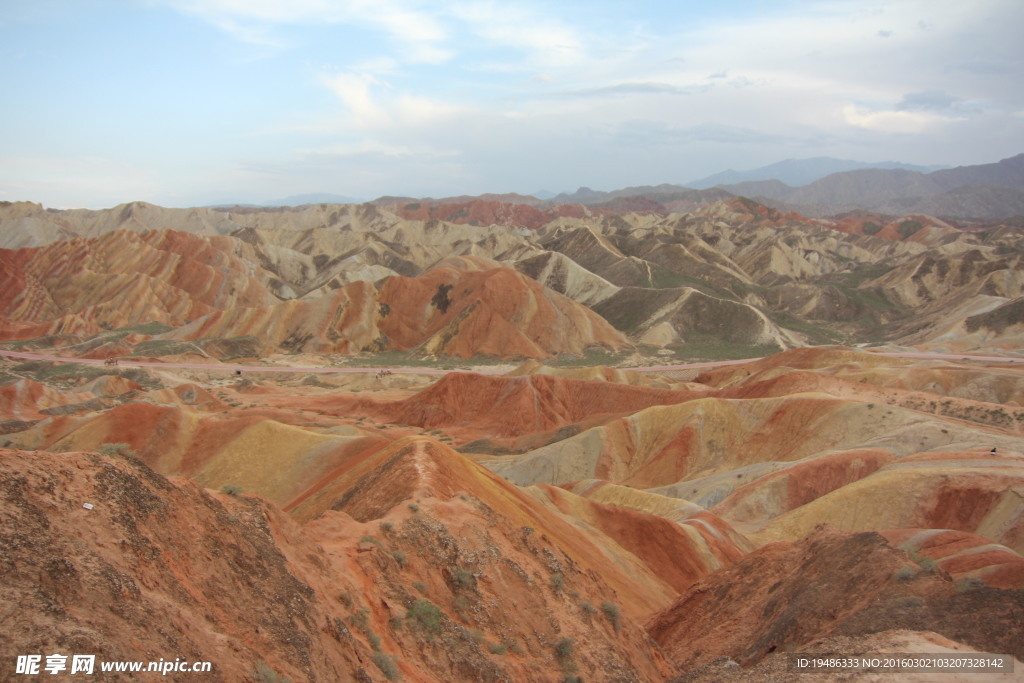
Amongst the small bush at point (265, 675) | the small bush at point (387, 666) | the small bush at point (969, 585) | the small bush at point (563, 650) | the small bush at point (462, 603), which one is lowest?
the small bush at point (563, 650)

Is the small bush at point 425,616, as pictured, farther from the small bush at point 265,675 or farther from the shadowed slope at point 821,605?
the shadowed slope at point 821,605

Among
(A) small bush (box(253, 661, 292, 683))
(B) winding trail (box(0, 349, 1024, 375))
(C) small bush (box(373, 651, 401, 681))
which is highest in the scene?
(A) small bush (box(253, 661, 292, 683))

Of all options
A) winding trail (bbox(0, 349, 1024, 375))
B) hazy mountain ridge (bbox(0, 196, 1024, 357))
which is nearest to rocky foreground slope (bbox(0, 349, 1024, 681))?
winding trail (bbox(0, 349, 1024, 375))

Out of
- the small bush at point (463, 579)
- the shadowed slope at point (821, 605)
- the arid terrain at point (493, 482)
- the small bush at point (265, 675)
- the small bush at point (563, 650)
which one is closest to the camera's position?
the small bush at point (265, 675)

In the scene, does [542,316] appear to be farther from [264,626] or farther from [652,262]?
[264,626]

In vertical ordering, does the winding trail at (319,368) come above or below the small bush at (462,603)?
below

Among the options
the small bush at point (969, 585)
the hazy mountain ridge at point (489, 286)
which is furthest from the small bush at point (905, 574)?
the hazy mountain ridge at point (489, 286)

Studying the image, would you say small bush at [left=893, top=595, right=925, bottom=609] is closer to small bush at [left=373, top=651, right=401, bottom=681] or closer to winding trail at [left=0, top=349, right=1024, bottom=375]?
small bush at [left=373, top=651, right=401, bottom=681]

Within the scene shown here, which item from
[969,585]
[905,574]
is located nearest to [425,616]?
[905,574]
